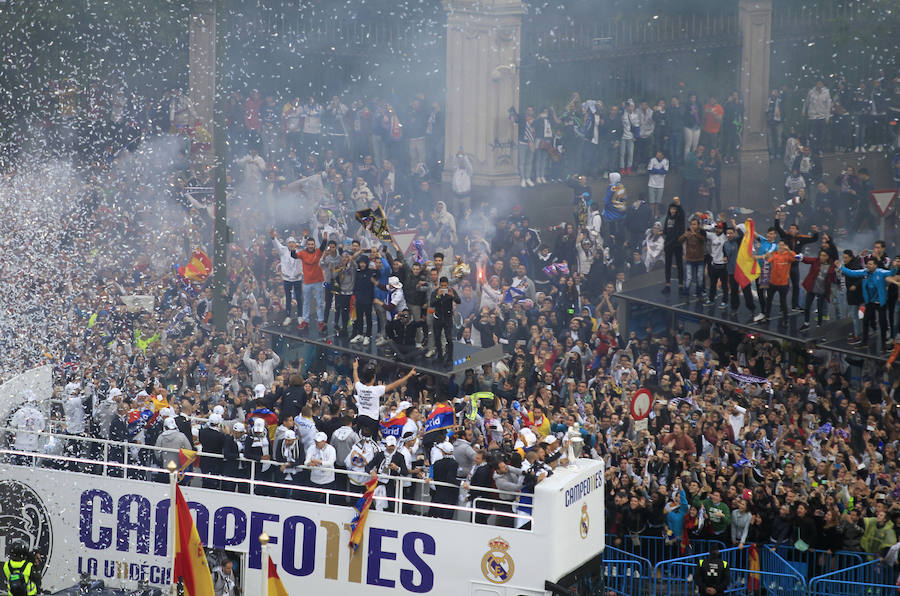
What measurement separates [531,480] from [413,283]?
20.5 ft

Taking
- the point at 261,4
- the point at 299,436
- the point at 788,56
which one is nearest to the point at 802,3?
the point at 788,56

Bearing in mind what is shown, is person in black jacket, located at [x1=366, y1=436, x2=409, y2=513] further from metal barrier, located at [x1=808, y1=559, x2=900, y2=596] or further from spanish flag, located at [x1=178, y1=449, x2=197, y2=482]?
metal barrier, located at [x1=808, y1=559, x2=900, y2=596]

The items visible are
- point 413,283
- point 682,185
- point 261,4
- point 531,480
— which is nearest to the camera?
point 531,480

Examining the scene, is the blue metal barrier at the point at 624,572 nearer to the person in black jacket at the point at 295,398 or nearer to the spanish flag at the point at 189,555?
the person in black jacket at the point at 295,398

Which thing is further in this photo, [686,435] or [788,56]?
[788,56]

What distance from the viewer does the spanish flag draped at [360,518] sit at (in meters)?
17.2

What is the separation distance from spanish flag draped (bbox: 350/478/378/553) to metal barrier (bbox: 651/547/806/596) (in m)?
3.62

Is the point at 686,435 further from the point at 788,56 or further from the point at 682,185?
the point at 788,56

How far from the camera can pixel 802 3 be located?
108 ft

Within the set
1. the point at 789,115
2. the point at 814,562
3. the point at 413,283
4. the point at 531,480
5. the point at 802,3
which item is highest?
the point at 802,3

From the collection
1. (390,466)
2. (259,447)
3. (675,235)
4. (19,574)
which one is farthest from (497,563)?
(675,235)

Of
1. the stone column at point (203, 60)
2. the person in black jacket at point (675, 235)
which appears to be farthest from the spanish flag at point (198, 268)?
the person in black jacket at point (675, 235)

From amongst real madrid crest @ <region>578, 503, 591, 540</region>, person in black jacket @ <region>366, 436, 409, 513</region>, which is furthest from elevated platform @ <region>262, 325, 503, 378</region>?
real madrid crest @ <region>578, 503, 591, 540</region>

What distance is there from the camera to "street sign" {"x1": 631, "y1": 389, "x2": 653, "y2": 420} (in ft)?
68.0
